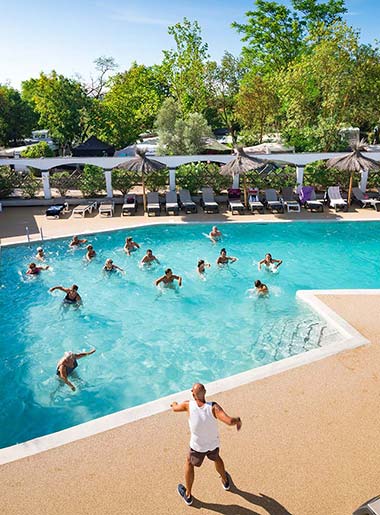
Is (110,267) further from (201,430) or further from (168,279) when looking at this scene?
(201,430)

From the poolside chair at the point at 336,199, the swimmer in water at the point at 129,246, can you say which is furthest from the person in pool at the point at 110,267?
the poolside chair at the point at 336,199

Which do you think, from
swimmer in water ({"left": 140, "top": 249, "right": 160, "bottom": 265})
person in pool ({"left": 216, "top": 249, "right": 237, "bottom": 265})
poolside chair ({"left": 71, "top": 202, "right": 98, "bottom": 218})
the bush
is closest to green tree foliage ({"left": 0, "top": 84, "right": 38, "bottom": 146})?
the bush

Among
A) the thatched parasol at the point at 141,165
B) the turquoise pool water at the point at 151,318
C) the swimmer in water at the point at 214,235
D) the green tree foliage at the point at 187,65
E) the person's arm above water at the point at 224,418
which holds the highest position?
the green tree foliage at the point at 187,65

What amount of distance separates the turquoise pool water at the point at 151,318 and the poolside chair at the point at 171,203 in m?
2.56

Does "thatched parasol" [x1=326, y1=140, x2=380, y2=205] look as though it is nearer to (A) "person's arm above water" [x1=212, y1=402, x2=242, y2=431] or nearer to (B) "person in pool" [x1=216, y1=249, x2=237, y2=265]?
(B) "person in pool" [x1=216, y1=249, x2=237, y2=265]

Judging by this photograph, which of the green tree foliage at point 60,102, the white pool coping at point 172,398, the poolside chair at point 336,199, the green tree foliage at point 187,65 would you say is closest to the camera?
the white pool coping at point 172,398

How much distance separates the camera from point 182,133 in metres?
25.7

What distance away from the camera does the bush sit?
20.7 metres

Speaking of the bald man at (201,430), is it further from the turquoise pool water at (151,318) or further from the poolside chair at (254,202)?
the poolside chair at (254,202)

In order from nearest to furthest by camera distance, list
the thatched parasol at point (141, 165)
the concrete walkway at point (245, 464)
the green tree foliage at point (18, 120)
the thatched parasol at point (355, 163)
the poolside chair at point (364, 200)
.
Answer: the concrete walkway at point (245, 464), the thatched parasol at point (355, 163), the thatched parasol at point (141, 165), the poolside chair at point (364, 200), the green tree foliage at point (18, 120)

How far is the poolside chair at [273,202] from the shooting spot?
19.0 m

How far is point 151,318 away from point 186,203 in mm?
9517

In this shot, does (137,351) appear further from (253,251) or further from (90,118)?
(90,118)

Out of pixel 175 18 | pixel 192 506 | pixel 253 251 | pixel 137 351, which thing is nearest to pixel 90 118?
pixel 175 18
